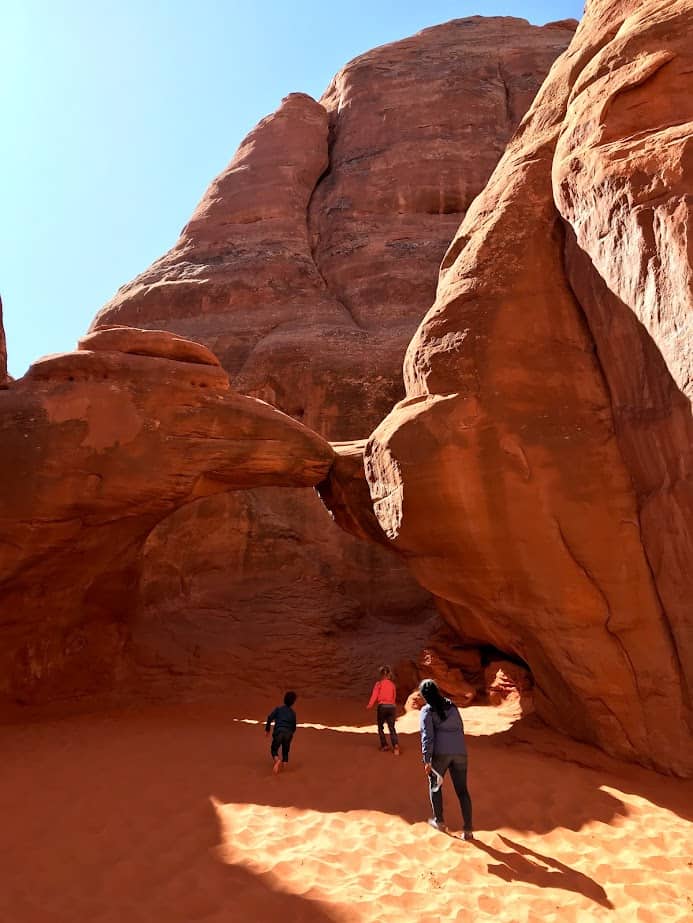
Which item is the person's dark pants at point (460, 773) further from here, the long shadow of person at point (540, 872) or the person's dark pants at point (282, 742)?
the person's dark pants at point (282, 742)

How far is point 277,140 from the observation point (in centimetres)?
2730

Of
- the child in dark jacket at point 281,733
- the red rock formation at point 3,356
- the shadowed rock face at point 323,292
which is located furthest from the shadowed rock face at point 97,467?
the child in dark jacket at point 281,733

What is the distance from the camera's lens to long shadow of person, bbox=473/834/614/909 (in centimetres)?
523

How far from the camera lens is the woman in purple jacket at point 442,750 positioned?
599 centimetres

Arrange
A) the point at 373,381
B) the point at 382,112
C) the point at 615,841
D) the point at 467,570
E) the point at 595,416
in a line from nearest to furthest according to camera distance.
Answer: the point at 615,841 < the point at 595,416 < the point at 467,570 < the point at 373,381 < the point at 382,112

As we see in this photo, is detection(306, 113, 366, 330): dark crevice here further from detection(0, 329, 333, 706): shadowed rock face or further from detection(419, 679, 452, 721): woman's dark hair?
detection(419, 679, 452, 721): woman's dark hair

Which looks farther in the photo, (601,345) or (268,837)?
(601,345)

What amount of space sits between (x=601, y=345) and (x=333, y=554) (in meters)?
9.40

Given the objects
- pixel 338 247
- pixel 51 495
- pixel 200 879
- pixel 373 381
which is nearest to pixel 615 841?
pixel 200 879

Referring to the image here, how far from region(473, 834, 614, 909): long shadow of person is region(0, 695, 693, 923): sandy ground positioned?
2 centimetres

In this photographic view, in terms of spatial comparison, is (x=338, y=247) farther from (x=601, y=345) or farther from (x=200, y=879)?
(x=200, y=879)

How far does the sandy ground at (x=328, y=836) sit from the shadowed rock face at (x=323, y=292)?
485 centimetres

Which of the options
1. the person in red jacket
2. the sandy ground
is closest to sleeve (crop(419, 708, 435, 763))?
the sandy ground

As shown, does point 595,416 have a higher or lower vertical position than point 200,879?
higher
